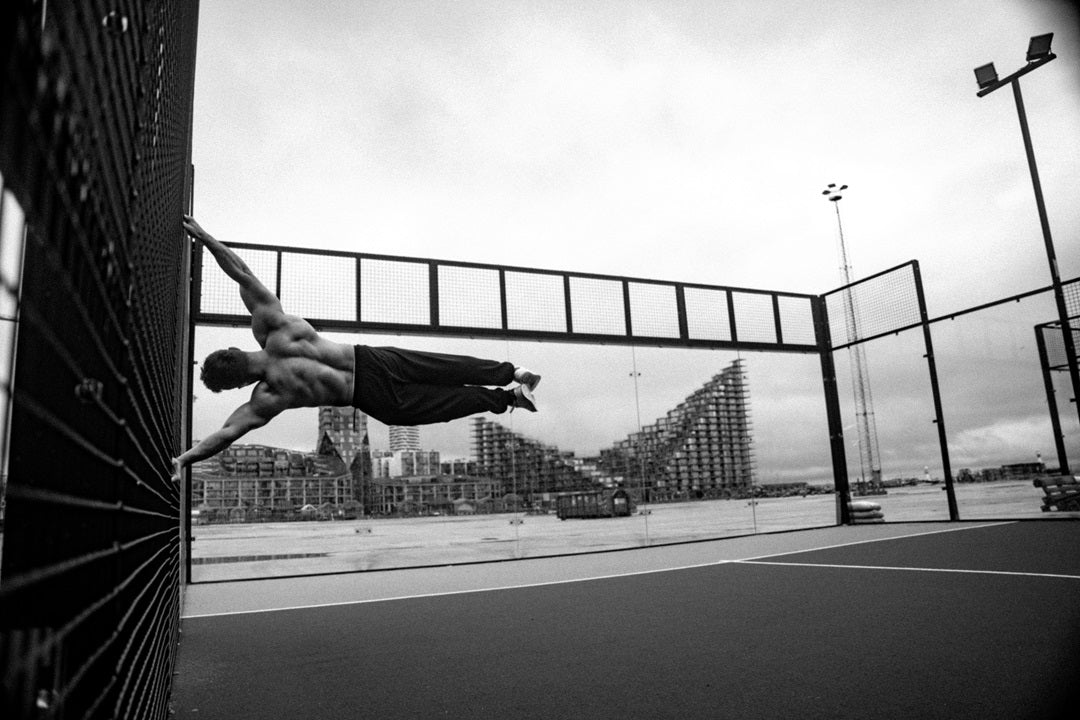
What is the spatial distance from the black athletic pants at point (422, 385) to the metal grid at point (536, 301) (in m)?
3.86

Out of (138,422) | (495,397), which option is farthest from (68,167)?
(495,397)

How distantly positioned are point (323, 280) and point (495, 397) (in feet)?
12.5

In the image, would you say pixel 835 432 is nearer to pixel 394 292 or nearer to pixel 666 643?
pixel 394 292

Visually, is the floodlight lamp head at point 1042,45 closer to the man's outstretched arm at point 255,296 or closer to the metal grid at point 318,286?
the man's outstretched arm at point 255,296

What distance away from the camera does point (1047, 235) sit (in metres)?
7.55

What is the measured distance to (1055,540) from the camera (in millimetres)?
5984

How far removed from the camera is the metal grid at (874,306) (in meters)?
9.16

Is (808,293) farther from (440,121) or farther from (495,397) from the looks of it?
(495,397)

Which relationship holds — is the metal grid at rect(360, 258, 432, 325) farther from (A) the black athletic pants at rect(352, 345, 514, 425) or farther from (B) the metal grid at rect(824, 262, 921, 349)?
(B) the metal grid at rect(824, 262, 921, 349)

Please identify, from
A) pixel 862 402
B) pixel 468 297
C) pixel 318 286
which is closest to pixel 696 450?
pixel 862 402

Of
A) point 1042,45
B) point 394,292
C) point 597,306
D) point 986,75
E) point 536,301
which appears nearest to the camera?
point 1042,45

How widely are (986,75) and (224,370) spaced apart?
891cm

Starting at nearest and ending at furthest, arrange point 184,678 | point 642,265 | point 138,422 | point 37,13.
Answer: point 37,13 → point 138,422 → point 184,678 → point 642,265

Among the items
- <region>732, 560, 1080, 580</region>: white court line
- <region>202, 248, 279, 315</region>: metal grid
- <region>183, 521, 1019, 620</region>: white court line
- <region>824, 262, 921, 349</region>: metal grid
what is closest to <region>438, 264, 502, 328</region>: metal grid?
<region>202, 248, 279, 315</region>: metal grid
